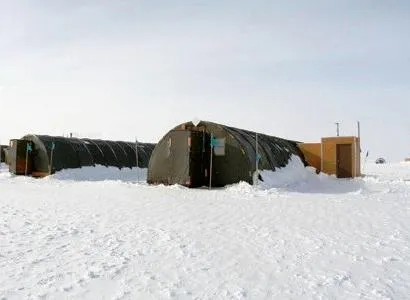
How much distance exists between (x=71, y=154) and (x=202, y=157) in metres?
11.7

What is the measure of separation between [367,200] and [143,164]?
21.4 metres

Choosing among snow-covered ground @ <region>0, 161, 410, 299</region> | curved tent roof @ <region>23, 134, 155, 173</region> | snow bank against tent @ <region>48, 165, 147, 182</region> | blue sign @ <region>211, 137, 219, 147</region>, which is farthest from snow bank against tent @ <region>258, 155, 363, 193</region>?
curved tent roof @ <region>23, 134, 155, 173</region>

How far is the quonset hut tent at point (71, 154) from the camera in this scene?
25.8m

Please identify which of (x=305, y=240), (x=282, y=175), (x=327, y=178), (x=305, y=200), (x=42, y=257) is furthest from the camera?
(x=327, y=178)

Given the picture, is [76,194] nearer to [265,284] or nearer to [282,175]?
[282,175]

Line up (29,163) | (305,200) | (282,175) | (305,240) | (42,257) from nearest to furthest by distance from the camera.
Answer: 1. (42,257)
2. (305,240)
3. (305,200)
4. (282,175)
5. (29,163)

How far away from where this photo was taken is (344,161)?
24.4 m

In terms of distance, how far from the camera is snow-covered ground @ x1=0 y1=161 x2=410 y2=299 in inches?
199

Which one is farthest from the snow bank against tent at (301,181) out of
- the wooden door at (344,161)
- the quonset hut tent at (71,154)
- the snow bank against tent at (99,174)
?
the quonset hut tent at (71,154)

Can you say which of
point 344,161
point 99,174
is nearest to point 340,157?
point 344,161

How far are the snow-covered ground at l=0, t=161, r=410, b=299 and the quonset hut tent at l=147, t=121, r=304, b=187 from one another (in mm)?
4578

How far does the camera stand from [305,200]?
528 inches

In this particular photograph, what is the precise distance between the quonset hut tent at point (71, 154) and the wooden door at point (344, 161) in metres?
11.8

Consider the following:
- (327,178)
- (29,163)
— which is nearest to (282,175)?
(327,178)
